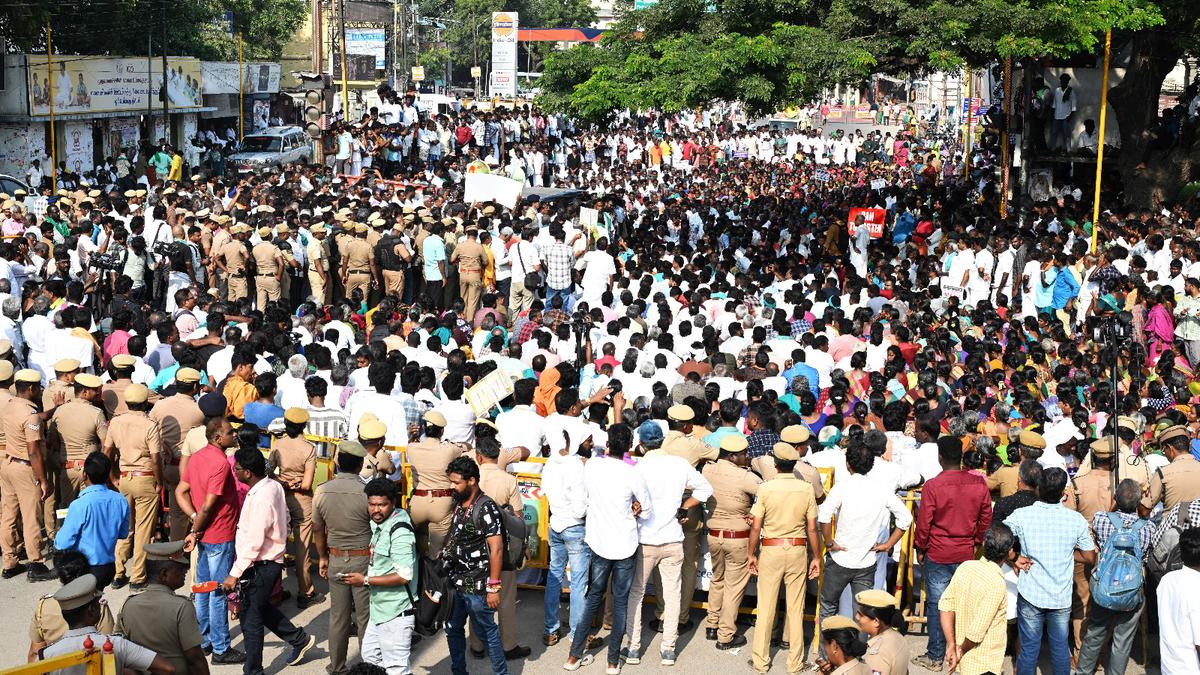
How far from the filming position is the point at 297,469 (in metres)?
8.94

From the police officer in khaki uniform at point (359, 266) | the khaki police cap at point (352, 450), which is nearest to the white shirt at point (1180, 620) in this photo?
the khaki police cap at point (352, 450)

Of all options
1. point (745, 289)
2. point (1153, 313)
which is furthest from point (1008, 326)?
point (745, 289)

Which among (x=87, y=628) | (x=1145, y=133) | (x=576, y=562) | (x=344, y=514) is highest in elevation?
(x=1145, y=133)

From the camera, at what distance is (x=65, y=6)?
3569cm

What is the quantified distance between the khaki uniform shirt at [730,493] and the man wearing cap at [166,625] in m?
3.30

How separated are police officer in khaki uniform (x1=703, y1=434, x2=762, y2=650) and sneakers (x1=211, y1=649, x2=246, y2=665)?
9.96 feet

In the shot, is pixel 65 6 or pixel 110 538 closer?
pixel 110 538

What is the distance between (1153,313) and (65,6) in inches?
1202

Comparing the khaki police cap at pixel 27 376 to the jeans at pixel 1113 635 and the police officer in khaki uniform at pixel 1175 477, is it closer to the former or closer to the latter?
the jeans at pixel 1113 635

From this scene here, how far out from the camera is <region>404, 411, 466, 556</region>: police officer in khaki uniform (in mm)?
8383

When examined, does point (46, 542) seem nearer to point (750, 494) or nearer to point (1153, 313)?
point (750, 494)

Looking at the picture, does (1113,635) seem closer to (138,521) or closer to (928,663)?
(928,663)

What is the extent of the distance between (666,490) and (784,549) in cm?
80

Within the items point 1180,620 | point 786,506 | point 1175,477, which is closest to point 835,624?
point 786,506
